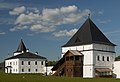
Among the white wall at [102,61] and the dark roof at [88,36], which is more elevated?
the dark roof at [88,36]

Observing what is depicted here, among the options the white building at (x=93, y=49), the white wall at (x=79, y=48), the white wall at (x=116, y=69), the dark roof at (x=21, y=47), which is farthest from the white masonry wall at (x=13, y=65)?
the white wall at (x=116, y=69)

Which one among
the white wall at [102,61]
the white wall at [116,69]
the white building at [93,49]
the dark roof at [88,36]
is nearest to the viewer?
the white building at [93,49]

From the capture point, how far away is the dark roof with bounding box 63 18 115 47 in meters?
63.8

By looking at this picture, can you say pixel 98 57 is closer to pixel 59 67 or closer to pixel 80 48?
pixel 80 48

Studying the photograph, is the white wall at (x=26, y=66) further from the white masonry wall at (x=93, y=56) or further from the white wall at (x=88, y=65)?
the white wall at (x=88, y=65)

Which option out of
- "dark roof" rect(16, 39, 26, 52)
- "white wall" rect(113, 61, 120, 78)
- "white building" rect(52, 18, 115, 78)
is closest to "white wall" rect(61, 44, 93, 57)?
"white building" rect(52, 18, 115, 78)

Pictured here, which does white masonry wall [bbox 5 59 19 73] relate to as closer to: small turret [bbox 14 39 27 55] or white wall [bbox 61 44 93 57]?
small turret [bbox 14 39 27 55]

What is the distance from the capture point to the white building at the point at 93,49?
6219 cm

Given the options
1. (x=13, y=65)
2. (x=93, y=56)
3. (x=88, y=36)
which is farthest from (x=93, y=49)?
(x=13, y=65)

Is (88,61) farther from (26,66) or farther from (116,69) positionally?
(26,66)

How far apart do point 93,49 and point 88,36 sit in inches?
149

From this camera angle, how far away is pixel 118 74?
207 ft

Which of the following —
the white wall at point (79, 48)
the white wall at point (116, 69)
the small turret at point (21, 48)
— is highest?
the small turret at point (21, 48)

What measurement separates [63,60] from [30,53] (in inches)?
1309
